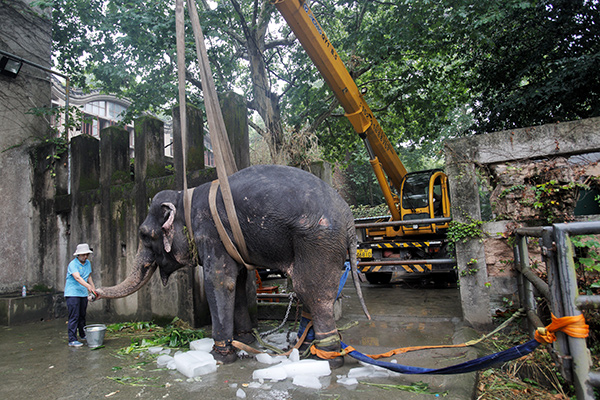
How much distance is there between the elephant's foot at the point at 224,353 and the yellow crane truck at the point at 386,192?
10.6 feet

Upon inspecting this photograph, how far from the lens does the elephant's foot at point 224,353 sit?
3678 millimetres

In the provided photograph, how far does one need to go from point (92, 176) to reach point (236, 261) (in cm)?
→ 436

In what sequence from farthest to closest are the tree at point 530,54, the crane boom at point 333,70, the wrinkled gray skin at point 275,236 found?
the tree at point 530,54, the crane boom at point 333,70, the wrinkled gray skin at point 275,236

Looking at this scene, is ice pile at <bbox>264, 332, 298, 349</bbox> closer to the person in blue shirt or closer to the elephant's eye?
the elephant's eye

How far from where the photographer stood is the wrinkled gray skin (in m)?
3.50

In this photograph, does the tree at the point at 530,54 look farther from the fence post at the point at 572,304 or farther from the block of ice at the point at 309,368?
the block of ice at the point at 309,368

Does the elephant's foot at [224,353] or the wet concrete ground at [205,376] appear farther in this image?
the elephant's foot at [224,353]

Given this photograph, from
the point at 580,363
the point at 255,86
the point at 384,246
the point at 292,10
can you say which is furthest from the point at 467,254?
the point at 255,86

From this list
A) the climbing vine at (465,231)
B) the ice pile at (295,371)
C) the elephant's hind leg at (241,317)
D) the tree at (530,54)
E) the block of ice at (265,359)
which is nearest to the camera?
the ice pile at (295,371)

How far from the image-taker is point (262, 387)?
9.89ft

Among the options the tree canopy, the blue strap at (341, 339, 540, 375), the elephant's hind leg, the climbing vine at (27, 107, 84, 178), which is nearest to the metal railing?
the blue strap at (341, 339, 540, 375)

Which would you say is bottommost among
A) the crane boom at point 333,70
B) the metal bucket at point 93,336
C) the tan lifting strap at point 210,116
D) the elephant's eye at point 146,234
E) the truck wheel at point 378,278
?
the truck wheel at point 378,278

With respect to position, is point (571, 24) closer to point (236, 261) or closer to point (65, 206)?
point (236, 261)

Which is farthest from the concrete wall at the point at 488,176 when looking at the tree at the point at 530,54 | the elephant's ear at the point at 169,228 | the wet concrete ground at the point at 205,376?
the tree at the point at 530,54
